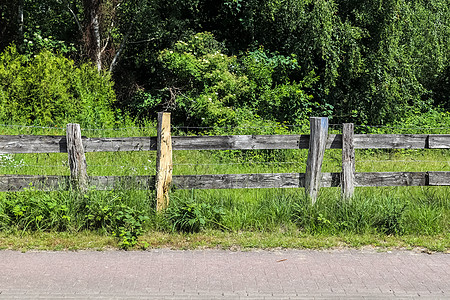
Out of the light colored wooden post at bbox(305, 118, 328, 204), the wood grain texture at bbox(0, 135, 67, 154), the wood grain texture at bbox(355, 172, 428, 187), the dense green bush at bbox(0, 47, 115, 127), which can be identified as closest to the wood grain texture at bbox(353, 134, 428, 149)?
the wood grain texture at bbox(355, 172, 428, 187)

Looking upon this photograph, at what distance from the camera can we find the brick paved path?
16.4 ft

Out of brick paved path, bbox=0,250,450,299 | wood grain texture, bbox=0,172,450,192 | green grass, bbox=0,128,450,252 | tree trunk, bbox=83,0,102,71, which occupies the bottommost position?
brick paved path, bbox=0,250,450,299

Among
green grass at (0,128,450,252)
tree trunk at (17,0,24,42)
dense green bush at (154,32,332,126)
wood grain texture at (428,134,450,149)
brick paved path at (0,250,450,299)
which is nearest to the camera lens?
brick paved path at (0,250,450,299)

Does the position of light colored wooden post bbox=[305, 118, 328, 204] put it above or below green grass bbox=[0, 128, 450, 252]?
above

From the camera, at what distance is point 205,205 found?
22.6 feet

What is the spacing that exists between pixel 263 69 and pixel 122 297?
10.7 meters

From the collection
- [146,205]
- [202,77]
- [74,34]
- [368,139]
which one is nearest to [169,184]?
[146,205]

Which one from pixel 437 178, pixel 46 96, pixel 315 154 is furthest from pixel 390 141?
pixel 46 96

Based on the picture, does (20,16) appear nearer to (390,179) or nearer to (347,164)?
(347,164)

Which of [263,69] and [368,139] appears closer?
[368,139]

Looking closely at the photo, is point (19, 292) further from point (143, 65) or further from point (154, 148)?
point (143, 65)

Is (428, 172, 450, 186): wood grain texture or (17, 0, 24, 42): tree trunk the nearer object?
(428, 172, 450, 186): wood grain texture

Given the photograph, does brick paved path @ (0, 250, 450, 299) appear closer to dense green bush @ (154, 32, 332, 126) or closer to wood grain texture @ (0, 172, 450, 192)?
wood grain texture @ (0, 172, 450, 192)

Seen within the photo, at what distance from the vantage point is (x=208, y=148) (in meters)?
7.08
